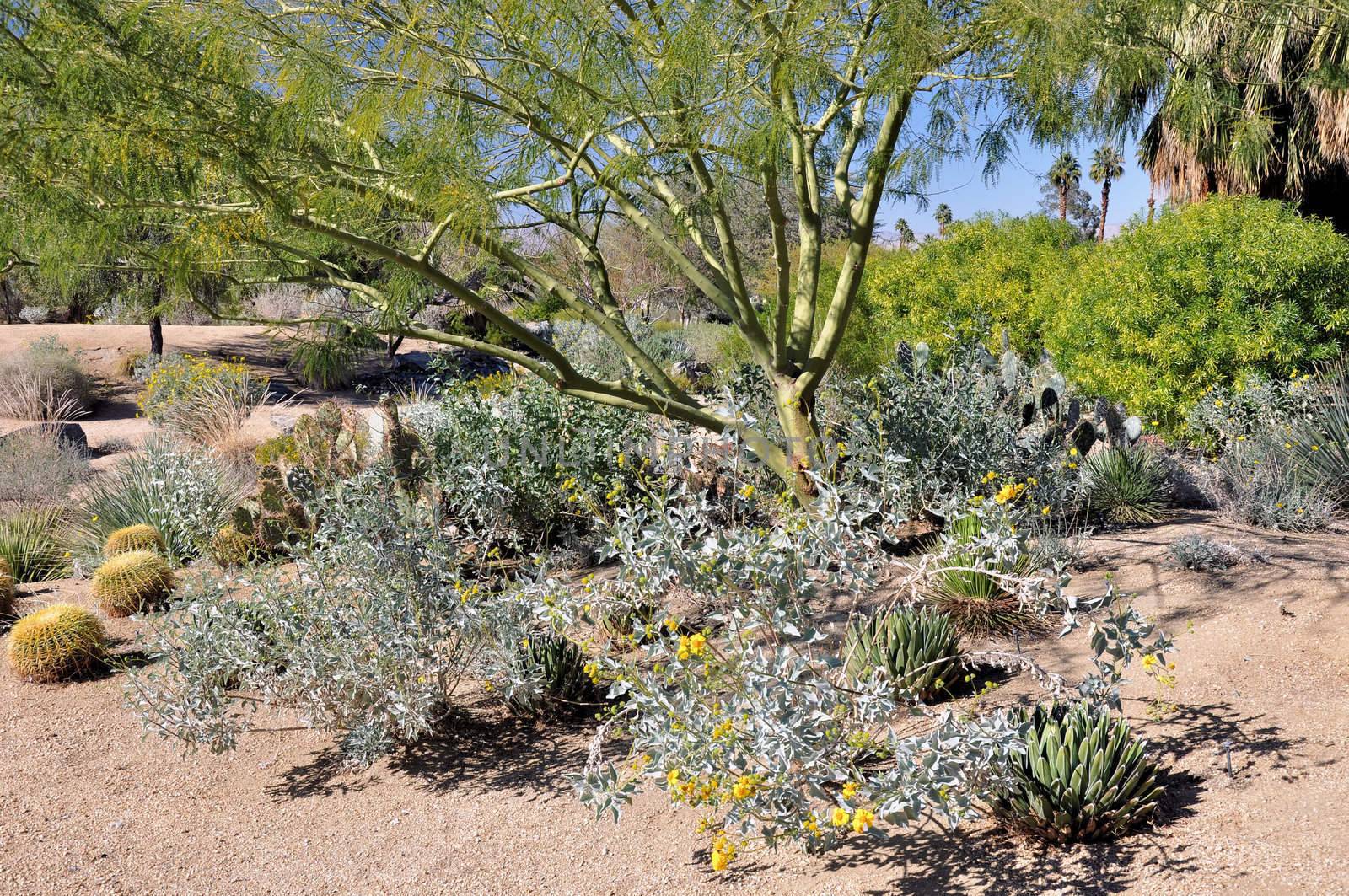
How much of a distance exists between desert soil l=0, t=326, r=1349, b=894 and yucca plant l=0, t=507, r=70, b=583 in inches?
124

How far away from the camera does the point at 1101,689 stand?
358cm

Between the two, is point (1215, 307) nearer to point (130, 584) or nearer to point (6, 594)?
point (130, 584)

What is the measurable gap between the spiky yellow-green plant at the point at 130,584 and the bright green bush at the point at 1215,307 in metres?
8.55

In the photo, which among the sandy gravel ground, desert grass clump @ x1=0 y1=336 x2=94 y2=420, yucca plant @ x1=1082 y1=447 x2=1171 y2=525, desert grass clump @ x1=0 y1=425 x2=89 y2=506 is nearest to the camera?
the sandy gravel ground

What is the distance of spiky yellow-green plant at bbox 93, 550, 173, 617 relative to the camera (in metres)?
7.31

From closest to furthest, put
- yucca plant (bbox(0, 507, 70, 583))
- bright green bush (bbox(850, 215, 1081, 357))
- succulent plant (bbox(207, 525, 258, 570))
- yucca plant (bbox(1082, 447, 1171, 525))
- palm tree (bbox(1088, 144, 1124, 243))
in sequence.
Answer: yucca plant (bbox(1082, 447, 1171, 525)), succulent plant (bbox(207, 525, 258, 570)), yucca plant (bbox(0, 507, 70, 583)), bright green bush (bbox(850, 215, 1081, 357)), palm tree (bbox(1088, 144, 1124, 243))

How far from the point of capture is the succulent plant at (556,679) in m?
5.09

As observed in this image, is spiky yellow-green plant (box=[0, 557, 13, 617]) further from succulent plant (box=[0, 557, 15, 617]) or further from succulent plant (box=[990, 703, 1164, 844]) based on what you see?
succulent plant (box=[990, 703, 1164, 844])

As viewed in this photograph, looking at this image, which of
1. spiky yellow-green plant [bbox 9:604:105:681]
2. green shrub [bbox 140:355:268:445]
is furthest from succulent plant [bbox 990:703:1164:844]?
green shrub [bbox 140:355:268:445]

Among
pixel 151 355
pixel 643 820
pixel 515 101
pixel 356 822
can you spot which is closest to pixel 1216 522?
pixel 643 820

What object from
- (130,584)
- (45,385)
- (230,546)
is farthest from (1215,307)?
(45,385)

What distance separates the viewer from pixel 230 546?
794 cm

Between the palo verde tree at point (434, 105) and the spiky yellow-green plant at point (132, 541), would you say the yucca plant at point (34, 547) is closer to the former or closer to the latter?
the spiky yellow-green plant at point (132, 541)

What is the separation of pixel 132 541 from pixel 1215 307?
9.58 meters
